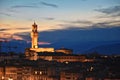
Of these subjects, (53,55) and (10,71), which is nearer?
(10,71)

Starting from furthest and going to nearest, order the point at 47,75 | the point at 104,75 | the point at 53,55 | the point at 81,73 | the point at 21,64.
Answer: the point at 53,55, the point at 21,64, the point at 47,75, the point at 81,73, the point at 104,75

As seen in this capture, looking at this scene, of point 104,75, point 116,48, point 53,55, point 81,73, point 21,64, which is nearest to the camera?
point 104,75

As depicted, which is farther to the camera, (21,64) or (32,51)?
(32,51)

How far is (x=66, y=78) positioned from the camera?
5641cm

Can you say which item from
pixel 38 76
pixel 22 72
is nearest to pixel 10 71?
pixel 22 72

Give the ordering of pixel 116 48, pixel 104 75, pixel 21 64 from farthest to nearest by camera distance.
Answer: pixel 116 48, pixel 21 64, pixel 104 75

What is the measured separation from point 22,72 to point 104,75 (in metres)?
19.9

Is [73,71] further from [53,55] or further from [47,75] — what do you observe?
[53,55]

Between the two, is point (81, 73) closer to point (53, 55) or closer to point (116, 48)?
point (53, 55)

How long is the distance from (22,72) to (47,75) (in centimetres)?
674

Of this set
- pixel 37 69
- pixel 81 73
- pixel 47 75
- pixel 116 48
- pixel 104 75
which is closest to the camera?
pixel 104 75

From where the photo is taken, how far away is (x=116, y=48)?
19175 cm

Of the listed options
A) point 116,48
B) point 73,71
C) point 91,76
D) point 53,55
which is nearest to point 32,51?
point 53,55

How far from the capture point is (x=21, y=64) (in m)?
72.4
